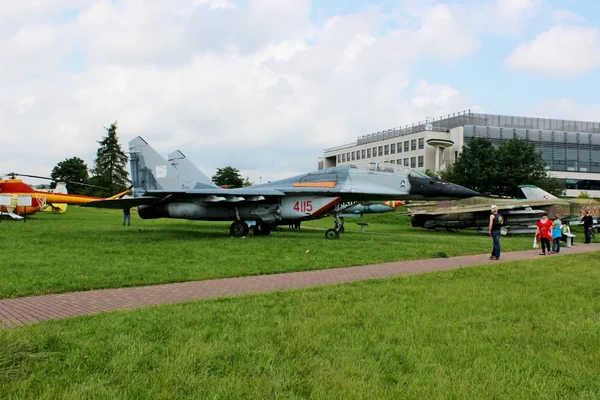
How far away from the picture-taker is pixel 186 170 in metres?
20.2

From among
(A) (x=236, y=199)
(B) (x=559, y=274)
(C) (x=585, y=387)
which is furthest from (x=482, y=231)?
(C) (x=585, y=387)

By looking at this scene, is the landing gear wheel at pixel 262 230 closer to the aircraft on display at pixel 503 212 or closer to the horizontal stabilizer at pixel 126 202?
the horizontal stabilizer at pixel 126 202

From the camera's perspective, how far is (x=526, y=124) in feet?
247

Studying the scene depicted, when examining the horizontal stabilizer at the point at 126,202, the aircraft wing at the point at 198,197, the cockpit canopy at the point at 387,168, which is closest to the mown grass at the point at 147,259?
the horizontal stabilizer at the point at 126,202

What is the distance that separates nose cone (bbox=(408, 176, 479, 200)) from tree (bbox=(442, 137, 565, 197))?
31.5 m

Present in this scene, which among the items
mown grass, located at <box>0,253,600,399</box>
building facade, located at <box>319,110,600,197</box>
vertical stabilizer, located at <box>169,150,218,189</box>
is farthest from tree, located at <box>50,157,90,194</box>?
mown grass, located at <box>0,253,600,399</box>

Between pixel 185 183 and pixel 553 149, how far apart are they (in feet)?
225

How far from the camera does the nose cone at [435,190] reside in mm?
17109

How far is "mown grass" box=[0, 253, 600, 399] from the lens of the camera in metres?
3.43

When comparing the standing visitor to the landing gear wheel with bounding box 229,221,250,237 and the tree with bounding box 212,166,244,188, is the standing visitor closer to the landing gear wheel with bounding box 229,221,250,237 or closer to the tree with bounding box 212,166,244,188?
the landing gear wheel with bounding box 229,221,250,237

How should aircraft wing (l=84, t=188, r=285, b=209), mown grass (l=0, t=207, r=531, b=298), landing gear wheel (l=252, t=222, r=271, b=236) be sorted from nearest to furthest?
mown grass (l=0, t=207, r=531, b=298)
aircraft wing (l=84, t=188, r=285, b=209)
landing gear wheel (l=252, t=222, r=271, b=236)

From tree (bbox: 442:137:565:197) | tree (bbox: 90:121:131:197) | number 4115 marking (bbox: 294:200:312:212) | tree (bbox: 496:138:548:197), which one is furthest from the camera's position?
tree (bbox: 90:121:131:197)

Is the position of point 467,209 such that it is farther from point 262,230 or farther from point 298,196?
point 262,230

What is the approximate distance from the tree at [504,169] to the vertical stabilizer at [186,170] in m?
34.6
